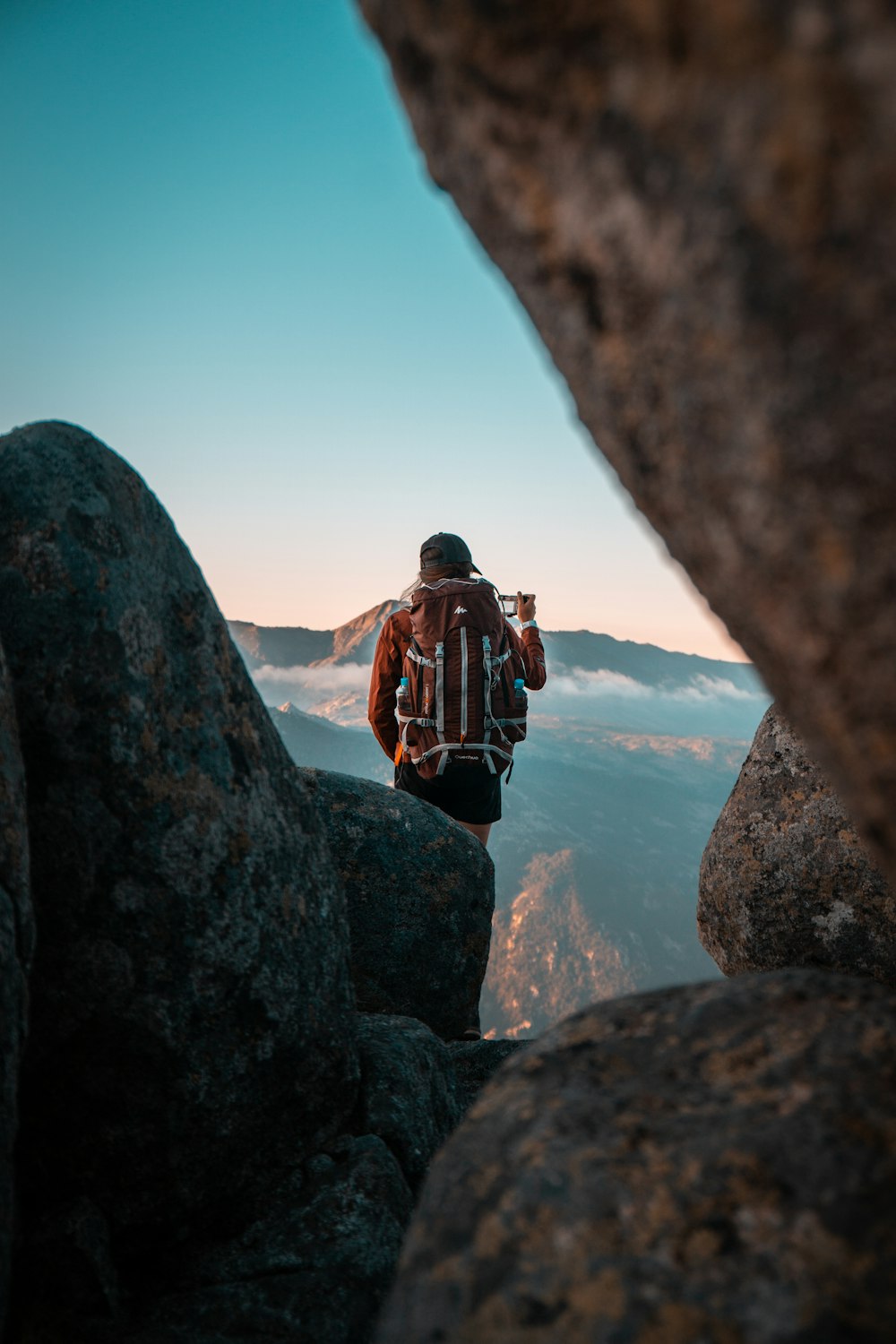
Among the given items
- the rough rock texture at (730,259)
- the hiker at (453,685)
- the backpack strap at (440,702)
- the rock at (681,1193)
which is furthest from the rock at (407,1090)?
the hiker at (453,685)

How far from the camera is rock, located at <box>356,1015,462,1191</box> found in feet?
14.8

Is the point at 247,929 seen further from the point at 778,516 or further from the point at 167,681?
the point at 778,516

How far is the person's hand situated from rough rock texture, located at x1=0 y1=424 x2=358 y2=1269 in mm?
7939

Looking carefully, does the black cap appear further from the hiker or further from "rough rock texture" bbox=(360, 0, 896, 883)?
"rough rock texture" bbox=(360, 0, 896, 883)

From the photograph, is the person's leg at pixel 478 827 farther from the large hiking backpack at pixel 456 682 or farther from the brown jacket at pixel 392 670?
the brown jacket at pixel 392 670

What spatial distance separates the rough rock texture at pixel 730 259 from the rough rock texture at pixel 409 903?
5229 mm

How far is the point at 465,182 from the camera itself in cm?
204

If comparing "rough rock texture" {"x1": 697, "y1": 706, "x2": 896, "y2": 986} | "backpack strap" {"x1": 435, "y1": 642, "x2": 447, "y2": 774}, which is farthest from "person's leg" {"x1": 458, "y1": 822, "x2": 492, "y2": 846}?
"rough rock texture" {"x1": 697, "y1": 706, "x2": 896, "y2": 986}

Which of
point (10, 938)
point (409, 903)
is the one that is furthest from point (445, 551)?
point (10, 938)

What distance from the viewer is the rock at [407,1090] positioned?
4523mm

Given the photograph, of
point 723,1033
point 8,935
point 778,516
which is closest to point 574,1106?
point 723,1033

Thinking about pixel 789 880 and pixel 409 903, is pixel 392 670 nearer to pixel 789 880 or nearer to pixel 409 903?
pixel 409 903

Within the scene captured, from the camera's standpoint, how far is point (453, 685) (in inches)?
388

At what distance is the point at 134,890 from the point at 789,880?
4898 millimetres
